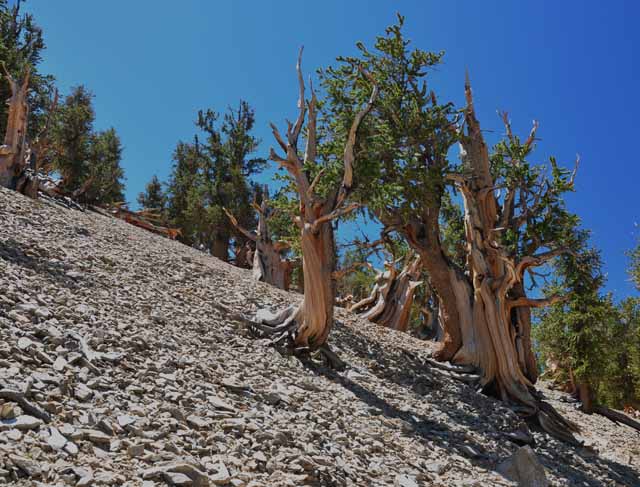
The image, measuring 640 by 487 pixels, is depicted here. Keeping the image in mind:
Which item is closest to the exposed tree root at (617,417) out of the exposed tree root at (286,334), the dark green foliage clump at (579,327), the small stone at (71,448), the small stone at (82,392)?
the dark green foliage clump at (579,327)

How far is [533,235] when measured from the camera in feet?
34.5

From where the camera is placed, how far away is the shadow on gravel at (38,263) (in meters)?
6.03

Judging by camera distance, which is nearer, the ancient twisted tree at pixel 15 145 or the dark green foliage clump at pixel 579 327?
the ancient twisted tree at pixel 15 145

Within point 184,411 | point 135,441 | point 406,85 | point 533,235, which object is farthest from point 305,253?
point 533,235

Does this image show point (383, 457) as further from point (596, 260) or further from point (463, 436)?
point (596, 260)

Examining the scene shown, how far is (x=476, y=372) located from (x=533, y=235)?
10.2 ft

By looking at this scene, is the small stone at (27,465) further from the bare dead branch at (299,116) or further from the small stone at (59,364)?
the bare dead branch at (299,116)

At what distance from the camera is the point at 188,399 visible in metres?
4.08

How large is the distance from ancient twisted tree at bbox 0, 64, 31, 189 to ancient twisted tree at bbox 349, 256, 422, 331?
10.6 m

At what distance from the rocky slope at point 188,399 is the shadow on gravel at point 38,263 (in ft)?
0.12

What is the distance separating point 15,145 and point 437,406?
11990 millimetres

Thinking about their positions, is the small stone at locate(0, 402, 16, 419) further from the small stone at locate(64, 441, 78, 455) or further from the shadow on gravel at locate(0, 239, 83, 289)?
the shadow on gravel at locate(0, 239, 83, 289)

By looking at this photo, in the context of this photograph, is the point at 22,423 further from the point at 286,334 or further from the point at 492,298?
the point at 492,298

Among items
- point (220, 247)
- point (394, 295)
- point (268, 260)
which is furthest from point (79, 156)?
point (394, 295)
